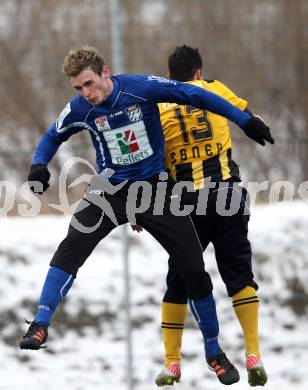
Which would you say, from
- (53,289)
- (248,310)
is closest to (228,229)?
(248,310)

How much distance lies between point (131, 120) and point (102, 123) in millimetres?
166

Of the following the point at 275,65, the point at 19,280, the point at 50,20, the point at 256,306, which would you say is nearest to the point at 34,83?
the point at 50,20

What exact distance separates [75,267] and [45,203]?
7.29 metres

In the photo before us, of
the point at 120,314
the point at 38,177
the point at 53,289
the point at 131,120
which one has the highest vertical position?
the point at 131,120

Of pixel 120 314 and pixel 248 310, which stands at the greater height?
pixel 120 314

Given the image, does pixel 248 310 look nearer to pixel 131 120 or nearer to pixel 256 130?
pixel 256 130

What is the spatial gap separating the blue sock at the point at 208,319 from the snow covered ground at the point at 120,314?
3560 mm

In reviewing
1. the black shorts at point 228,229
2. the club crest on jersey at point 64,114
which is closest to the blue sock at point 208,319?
the black shorts at point 228,229

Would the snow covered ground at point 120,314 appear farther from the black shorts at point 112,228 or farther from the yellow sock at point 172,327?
the black shorts at point 112,228

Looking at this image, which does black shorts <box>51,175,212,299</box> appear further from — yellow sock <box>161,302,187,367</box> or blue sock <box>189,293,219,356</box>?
yellow sock <box>161,302,187,367</box>

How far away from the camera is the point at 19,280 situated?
10.3m

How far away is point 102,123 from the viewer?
5.63m

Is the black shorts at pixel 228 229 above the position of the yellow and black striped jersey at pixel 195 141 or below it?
below

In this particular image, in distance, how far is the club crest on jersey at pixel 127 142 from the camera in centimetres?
567
